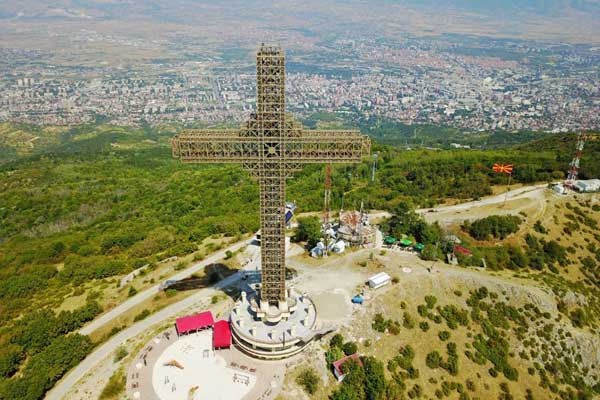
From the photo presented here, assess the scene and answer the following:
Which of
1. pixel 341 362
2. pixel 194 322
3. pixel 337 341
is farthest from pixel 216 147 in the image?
pixel 341 362

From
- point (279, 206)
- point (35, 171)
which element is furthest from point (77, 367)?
point (35, 171)

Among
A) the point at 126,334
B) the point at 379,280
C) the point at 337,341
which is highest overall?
the point at 379,280

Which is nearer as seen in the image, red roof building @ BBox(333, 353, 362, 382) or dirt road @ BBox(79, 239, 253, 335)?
red roof building @ BBox(333, 353, 362, 382)

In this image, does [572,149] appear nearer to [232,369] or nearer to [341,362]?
[341,362]

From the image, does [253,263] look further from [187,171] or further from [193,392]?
[187,171]

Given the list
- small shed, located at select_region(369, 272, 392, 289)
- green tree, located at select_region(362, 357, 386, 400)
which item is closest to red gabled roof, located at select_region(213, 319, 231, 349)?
green tree, located at select_region(362, 357, 386, 400)

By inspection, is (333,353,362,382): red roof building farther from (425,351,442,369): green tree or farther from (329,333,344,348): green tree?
(425,351,442,369): green tree

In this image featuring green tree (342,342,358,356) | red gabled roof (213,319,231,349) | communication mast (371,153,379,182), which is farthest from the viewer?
communication mast (371,153,379,182)
